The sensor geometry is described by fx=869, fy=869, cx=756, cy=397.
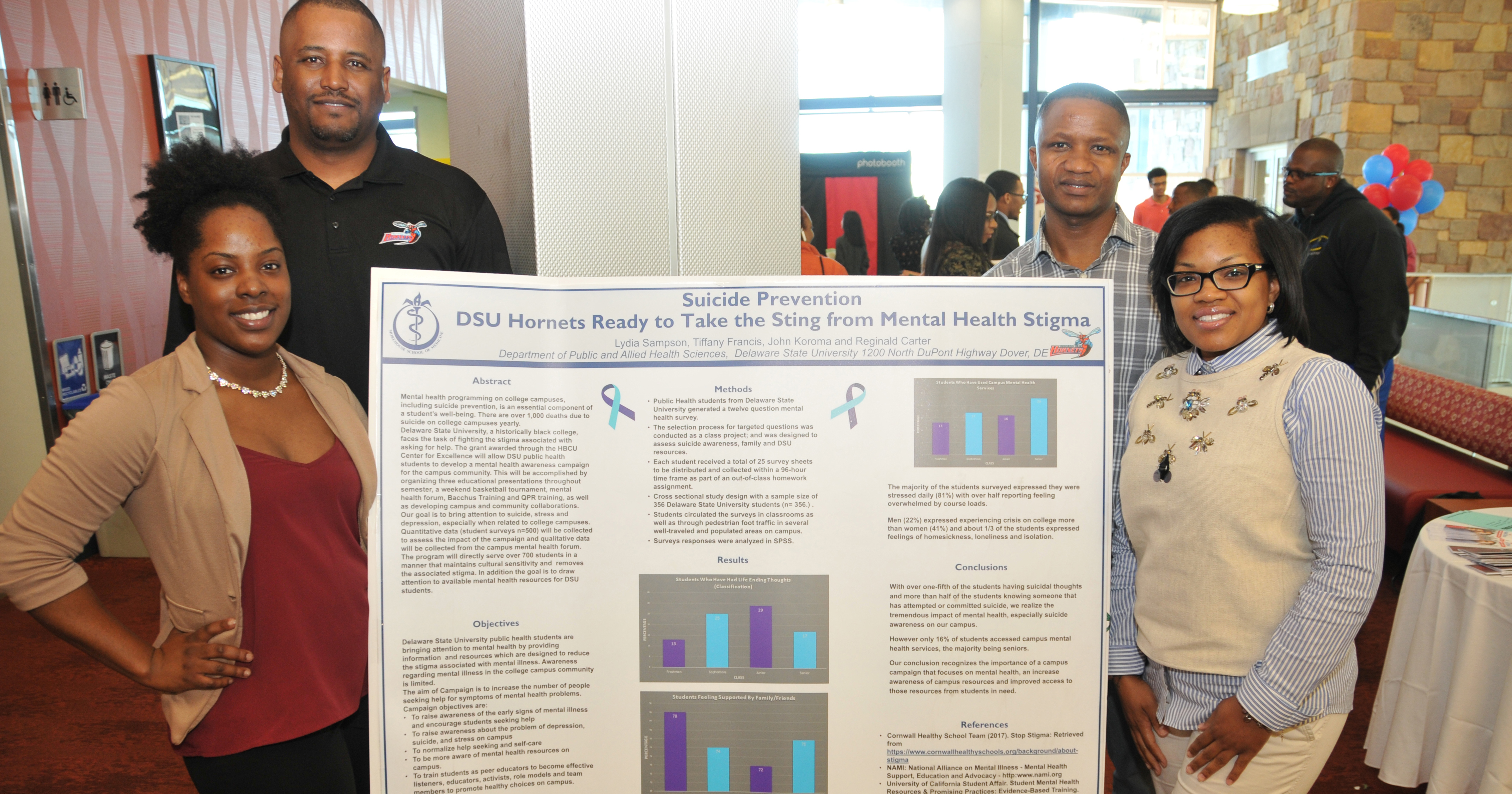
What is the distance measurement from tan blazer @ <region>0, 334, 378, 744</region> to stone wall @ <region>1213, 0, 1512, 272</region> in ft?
37.0

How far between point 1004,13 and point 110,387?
390 inches

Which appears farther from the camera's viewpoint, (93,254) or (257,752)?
(93,254)

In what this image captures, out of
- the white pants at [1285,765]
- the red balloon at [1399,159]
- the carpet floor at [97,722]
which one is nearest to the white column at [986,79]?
the red balloon at [1399,159]

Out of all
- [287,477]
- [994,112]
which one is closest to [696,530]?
[287,477]

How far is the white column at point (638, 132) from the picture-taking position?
1690 millimetres

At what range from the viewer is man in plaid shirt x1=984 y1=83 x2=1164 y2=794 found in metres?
1.76

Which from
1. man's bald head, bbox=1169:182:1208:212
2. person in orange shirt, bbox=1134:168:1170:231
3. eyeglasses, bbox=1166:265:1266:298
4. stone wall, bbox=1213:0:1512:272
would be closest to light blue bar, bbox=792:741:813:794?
eyeglasses, bbox=1166:265:1266:298

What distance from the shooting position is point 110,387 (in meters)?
1.30

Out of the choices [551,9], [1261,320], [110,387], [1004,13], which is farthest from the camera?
[1004,13]

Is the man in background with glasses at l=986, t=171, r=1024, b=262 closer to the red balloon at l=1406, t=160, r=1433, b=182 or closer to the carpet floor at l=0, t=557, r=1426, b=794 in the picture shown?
the carpet floor at l=0, t=557, r=1426, b=794

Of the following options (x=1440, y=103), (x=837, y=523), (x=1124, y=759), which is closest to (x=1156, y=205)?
(x=1440, y=103)

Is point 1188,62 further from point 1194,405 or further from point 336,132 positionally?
point 336,132

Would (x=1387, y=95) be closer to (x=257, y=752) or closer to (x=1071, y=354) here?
(x=1071, y=354)

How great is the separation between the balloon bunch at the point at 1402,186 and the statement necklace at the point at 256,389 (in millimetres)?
8900
